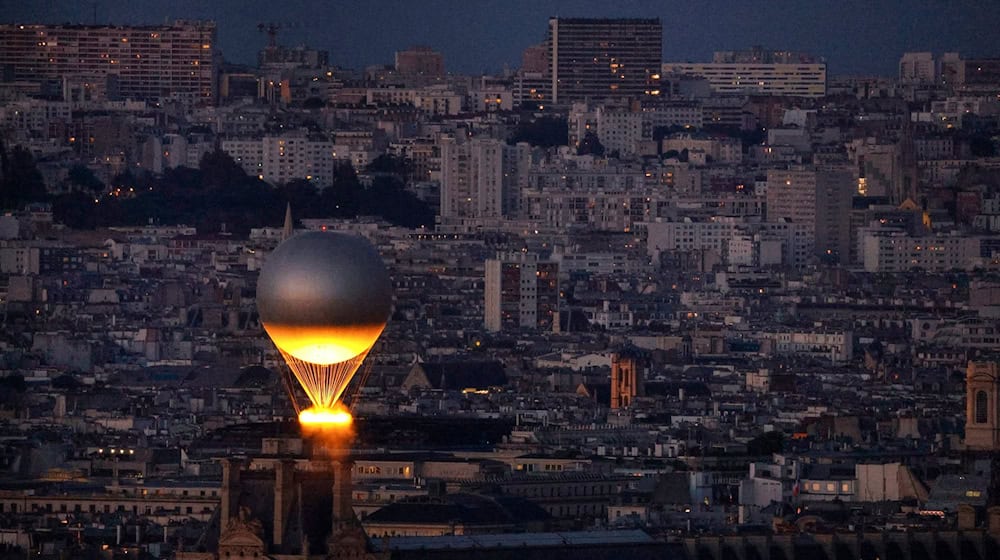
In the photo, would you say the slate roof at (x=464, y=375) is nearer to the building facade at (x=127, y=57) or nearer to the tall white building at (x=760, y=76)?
the building facade at (x=127, y=57)

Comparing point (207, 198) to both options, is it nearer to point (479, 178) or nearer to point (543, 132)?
point (479, 178)

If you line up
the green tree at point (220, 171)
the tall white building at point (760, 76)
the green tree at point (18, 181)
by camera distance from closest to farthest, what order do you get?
the green tree at point (18, 181), the green tree at point (220, 171), the tall white building at point (760, 76)

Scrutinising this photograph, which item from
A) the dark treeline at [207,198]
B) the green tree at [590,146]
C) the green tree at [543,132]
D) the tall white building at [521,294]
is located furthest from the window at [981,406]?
the green tree at [543,132]

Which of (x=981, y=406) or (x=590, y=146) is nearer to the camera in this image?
(x=981, y=406)

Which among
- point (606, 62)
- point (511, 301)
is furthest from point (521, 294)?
point (606, 62)

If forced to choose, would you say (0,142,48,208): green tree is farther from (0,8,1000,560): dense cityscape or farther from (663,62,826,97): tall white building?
(663,62,826,97): tall white building
